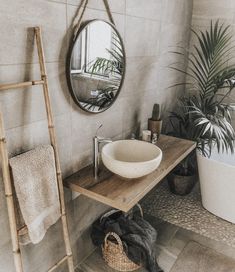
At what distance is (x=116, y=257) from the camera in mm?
1851

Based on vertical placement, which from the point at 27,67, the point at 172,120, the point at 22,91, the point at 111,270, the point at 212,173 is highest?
the point at 27,67

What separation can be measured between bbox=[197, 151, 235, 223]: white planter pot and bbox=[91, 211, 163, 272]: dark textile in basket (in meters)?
0.76

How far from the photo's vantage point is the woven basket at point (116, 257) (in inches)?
71.6

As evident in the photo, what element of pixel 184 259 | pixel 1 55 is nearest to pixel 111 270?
pixel 184 259

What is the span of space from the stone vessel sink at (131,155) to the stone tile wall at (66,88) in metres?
0.15

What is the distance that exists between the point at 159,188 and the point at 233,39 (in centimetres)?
172

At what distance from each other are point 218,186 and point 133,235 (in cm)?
95

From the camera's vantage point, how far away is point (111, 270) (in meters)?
1.91

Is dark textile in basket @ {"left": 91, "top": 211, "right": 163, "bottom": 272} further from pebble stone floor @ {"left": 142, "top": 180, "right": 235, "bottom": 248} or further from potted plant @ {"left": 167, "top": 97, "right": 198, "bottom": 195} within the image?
potted plant @ {"left": 167, "top": 97, "right": 198, "bottom": 195}

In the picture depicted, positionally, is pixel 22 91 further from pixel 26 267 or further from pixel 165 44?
pixel 165 44

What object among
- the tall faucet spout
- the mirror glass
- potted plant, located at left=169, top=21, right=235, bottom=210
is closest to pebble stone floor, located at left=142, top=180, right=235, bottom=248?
potted plant, located at left=169, top=21, right=235, bottom=210

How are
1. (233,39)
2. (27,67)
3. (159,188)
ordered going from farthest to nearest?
(159,188)
(233,39)
(27,67)

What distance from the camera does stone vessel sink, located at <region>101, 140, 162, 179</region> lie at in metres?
1.54

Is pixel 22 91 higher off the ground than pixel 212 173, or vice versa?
pixel 22 91
